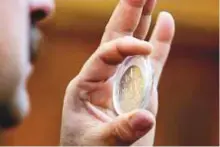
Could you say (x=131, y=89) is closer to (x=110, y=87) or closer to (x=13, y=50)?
(x=110, y=87)

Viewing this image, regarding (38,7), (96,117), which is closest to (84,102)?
(96,117)

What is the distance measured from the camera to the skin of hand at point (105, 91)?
63cm

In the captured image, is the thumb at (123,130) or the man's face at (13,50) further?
the thumb at (123,130)

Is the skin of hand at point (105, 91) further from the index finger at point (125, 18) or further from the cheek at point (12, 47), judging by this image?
the cheek at point (12, 47)

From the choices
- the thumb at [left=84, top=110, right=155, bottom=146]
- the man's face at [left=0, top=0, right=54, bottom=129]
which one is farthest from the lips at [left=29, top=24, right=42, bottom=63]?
the thumb at [left=84, top=110, right=155, bottom=146]

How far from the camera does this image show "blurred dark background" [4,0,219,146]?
1229mm

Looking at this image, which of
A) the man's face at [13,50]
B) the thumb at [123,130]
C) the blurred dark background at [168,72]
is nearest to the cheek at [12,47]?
the man's face at [13,50]

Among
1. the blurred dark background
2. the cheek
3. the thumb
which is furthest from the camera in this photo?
the blurred dark background

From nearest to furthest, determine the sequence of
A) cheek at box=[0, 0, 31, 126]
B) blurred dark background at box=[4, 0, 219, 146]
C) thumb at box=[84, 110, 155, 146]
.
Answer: cheek at box=[0, 0, 31, 126] → thumb at box=[84, 110, 155, 146] → blurred dark background at box=[4, 0, 219, 146]

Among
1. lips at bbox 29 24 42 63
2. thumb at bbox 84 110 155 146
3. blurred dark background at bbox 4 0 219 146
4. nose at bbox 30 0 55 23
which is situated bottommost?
blurred dark background at bbox 4 0 219 146

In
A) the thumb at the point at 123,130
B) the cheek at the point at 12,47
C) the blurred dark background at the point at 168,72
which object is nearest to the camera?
the cheek at the point at 12,47

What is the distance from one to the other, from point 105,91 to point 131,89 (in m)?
0.03

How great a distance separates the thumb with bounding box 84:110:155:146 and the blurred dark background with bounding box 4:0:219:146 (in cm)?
46

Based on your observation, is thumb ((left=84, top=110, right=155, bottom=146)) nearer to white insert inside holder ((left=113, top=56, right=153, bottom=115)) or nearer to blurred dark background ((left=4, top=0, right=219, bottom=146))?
white insert inside holder ((left=113, top=56, right=153, bottom=115))
